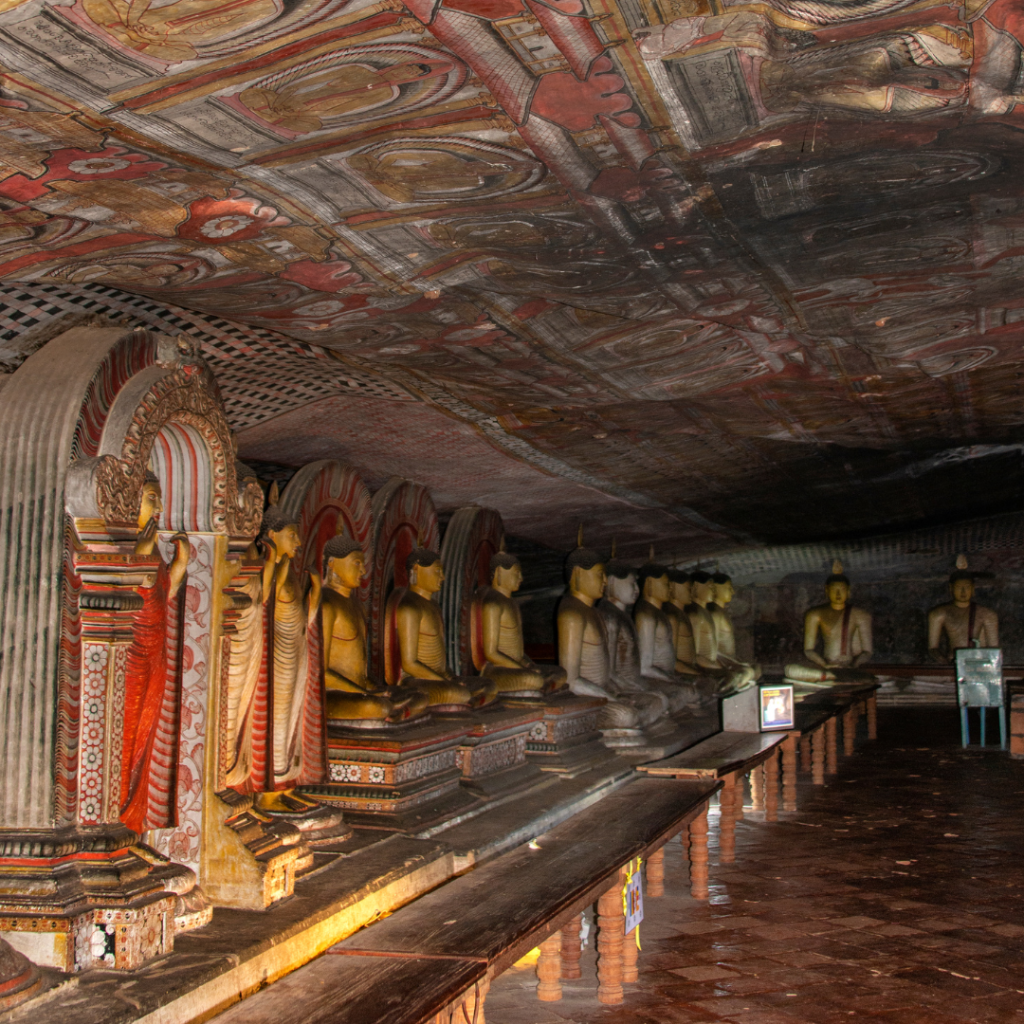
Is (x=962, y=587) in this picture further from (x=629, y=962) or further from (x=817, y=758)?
(x=629, y=962)

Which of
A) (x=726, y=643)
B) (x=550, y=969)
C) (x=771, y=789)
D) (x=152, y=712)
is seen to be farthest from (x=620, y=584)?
(x=152, y=712)

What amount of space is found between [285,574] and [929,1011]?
9.08ft

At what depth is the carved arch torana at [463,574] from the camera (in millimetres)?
7637

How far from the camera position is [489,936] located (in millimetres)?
3094

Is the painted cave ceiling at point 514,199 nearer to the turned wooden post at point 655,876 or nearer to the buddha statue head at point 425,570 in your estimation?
the buddha statue head at point 425,570

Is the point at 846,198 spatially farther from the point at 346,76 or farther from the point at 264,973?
the point at 264,973

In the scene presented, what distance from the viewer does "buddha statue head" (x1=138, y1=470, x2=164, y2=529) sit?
10.1 ft

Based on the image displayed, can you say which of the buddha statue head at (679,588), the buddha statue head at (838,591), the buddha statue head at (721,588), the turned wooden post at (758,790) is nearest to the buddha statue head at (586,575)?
the turned wooden post at (758,790)

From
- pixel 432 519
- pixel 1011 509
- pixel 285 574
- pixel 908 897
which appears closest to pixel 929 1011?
pixel 908 897

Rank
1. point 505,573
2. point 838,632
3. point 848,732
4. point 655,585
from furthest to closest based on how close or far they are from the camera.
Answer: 1. point 838,632
2. point 848,732
3. point 655,585
4. point 505,573

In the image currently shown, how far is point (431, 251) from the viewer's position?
3.67m

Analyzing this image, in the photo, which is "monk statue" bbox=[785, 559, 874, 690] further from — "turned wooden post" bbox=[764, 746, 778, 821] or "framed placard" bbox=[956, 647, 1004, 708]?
"turned wooden post" bbox=[764, 746, 778, 821]

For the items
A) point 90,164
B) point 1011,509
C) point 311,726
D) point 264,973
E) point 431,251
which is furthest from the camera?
point 1011,509

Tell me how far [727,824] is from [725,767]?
53cm
